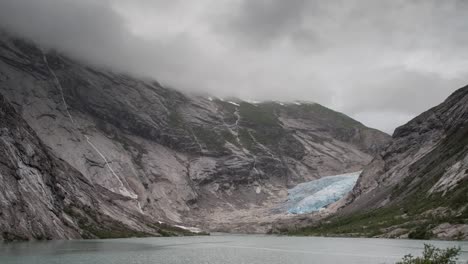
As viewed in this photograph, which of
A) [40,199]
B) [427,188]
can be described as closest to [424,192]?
[427,188]

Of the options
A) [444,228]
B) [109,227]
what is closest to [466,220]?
[444,228]

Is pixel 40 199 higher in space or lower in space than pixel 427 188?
lower

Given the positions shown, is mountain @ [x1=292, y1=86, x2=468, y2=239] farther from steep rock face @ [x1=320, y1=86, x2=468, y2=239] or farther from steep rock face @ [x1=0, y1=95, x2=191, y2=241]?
steep rock face @ [x1=0, y1=95, x2=191, y2=241]

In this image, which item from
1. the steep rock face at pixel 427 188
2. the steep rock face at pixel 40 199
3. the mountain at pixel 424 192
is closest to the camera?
the steep rock face at pixel 427 188

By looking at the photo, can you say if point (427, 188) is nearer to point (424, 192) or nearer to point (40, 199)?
point (424, 192)

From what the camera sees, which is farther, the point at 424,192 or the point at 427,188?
the point at 427,188

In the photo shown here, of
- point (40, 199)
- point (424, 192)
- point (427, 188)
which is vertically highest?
point (427, 188)

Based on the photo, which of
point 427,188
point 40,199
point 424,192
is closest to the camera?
point 40,199

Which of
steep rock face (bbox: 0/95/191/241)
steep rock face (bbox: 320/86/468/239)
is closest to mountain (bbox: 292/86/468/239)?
steep rock face (bbox: 320/86/468/239)

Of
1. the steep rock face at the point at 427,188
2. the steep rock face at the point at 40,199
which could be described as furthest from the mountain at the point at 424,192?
the steep rock face at the point at 40,199

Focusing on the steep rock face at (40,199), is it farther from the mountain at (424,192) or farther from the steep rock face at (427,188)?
the steep rock face at (427,188)
